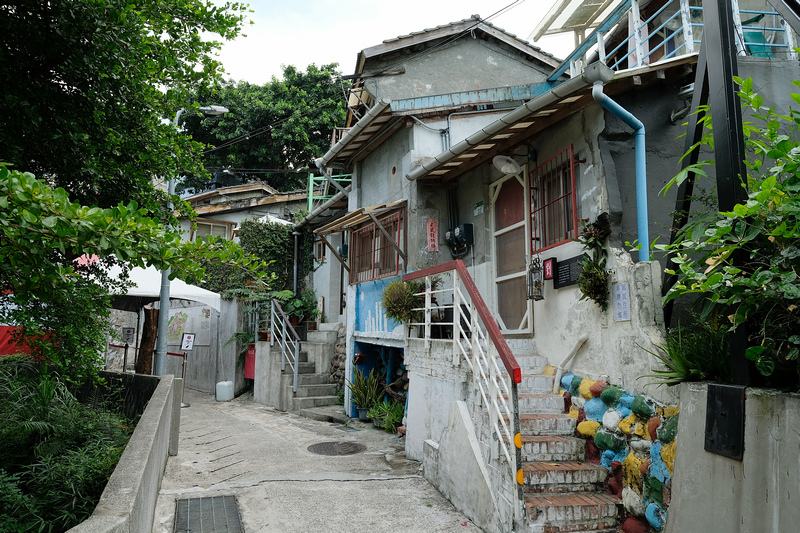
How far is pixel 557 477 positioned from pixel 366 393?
6112mm

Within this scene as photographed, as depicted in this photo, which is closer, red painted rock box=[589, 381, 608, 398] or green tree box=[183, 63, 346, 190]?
red painted rock box=[589, 381, 608, 398]

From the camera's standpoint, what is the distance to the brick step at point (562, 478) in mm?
4621

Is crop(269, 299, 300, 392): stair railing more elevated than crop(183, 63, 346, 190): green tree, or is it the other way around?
crop(183, 63, 346, 190): green tree

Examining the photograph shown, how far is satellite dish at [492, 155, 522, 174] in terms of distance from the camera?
6.78 m

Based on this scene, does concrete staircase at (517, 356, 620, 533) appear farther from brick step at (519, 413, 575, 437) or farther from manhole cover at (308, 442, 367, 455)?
manhole cover at (308, 442, 367, 455)

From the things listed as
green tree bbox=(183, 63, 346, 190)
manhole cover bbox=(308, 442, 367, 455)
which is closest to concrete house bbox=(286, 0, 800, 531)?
manhole cover bbox=(308, 442, 367, 455)

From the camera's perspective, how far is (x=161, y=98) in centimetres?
493

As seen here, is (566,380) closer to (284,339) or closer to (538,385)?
(538,385)

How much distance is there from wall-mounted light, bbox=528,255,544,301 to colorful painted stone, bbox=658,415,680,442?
2.42m

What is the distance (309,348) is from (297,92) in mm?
14588

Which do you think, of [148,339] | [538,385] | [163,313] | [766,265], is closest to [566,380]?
[538,385]

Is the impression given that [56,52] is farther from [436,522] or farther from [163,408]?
[436,522]

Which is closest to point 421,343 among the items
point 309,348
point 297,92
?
point 309,348

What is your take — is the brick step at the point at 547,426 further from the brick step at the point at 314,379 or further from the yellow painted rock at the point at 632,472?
the brick step at the point at 314,379
